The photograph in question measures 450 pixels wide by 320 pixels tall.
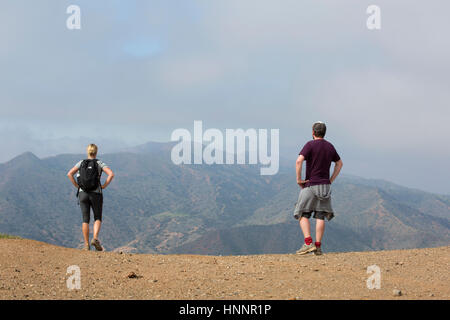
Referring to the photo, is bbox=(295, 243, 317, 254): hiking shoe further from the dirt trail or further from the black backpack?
the black backpack

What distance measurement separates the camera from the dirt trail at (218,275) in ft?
27.1

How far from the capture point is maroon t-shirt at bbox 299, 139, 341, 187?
11367 mm

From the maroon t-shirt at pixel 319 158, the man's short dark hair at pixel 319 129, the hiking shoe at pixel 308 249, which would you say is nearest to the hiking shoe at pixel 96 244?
A: the hiking shoe at pixel 308 249

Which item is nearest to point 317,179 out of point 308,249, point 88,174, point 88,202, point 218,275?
point 308,249

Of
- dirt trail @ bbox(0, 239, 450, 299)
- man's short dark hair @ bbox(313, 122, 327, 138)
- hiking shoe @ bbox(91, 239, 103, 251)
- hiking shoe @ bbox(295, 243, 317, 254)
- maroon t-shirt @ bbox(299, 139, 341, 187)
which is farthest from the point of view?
hiking shoe @ bbox(91, 239, 103, 251)

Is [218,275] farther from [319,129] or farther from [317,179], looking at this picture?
[319,129]

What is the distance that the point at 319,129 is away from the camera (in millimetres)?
11578

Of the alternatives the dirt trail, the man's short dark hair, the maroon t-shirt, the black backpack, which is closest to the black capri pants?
the black backpack

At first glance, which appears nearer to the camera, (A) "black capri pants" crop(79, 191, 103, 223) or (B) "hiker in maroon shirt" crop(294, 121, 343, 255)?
(B) "hiker in maroon shirt" crop(294, 121, 343, 255)

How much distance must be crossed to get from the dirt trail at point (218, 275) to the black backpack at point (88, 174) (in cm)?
189

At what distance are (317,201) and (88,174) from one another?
20.9 ft

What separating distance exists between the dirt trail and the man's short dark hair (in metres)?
3.18

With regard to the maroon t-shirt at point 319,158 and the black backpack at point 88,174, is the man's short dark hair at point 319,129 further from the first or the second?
the black backpack at point 88,174
